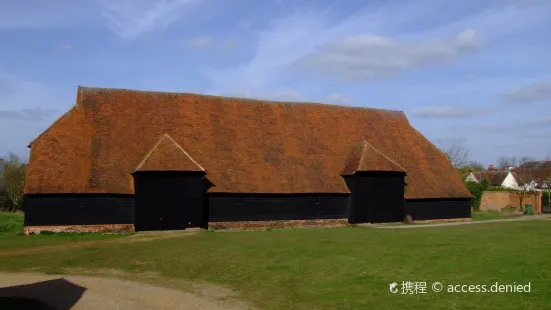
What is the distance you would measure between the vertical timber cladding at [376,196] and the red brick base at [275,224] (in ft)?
3.63

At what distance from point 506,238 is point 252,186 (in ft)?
47.8

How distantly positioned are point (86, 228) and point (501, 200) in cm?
3484

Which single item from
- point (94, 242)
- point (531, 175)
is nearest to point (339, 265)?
point (94, 242)

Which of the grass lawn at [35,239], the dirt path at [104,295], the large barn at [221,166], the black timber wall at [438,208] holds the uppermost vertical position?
the large barn at [221,166]

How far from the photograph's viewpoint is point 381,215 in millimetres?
32438

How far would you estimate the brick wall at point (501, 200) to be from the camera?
143 ft

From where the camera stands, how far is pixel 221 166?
30.3m

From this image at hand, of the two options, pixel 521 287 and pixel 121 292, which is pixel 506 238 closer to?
pixel 521 287

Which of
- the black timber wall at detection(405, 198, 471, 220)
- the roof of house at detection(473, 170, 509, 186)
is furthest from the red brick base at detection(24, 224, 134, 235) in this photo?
the roof of house at detection(473, 170, 509, 186)

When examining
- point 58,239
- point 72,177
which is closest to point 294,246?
point 58,239

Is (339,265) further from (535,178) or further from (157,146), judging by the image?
(535,178)

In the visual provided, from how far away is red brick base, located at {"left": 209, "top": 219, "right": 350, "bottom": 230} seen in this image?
2939cm

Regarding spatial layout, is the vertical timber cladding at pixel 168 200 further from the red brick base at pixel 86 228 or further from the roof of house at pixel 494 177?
the roof of house at pixel 494 177

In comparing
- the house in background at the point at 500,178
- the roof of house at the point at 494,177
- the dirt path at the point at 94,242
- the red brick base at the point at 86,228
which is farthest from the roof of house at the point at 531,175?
the red brick base at the point at 86,228
